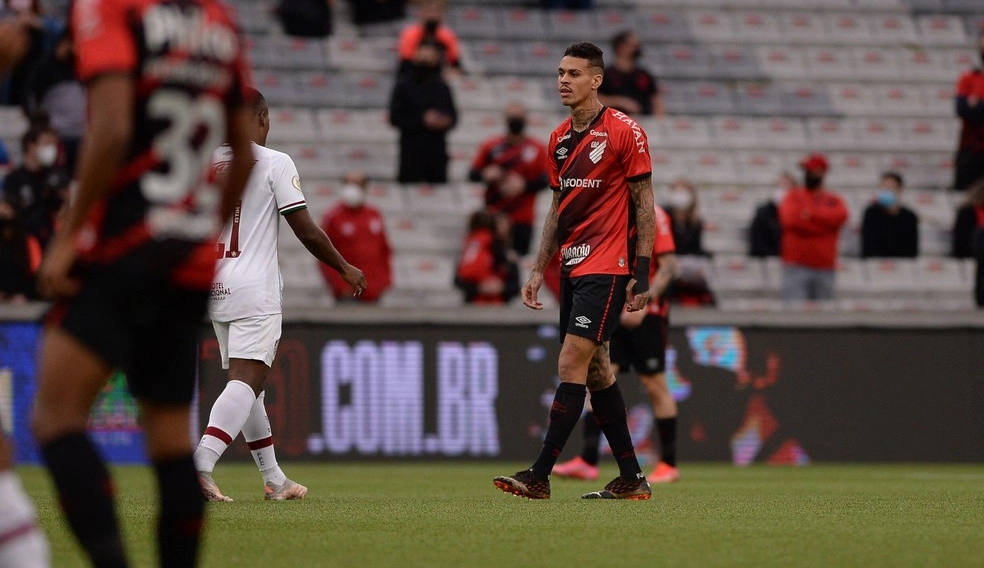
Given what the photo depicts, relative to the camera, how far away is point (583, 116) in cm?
952

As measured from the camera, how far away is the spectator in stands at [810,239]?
18.1 metres

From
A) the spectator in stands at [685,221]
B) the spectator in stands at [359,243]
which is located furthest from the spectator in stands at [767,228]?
the spectator in stands at [359,243]

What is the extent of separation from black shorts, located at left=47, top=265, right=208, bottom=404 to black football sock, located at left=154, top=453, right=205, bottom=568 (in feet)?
0.73

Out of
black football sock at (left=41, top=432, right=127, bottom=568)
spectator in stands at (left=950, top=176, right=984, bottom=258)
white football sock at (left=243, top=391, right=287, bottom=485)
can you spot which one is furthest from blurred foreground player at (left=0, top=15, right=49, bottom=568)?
spectator in stands at (left=950, top=176, right=984, bottom=258)

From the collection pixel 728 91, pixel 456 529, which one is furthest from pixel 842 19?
pixel 456 529

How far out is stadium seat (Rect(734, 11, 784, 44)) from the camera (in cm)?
2438

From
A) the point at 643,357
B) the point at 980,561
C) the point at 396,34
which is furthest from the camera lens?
the point at 396,34

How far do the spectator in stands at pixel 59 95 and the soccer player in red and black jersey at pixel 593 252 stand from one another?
32.7 feet

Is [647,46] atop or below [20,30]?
atop

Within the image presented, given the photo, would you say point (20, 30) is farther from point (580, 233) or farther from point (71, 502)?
point (580, 233)

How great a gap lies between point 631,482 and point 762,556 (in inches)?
124

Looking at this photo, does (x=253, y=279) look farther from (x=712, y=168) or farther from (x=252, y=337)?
(x=712, y=168)

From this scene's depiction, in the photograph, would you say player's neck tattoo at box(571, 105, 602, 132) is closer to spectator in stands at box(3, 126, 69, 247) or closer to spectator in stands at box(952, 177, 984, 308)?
spectator in stands at box(3, 126, 69, 247)

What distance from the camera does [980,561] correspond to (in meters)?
6.17
